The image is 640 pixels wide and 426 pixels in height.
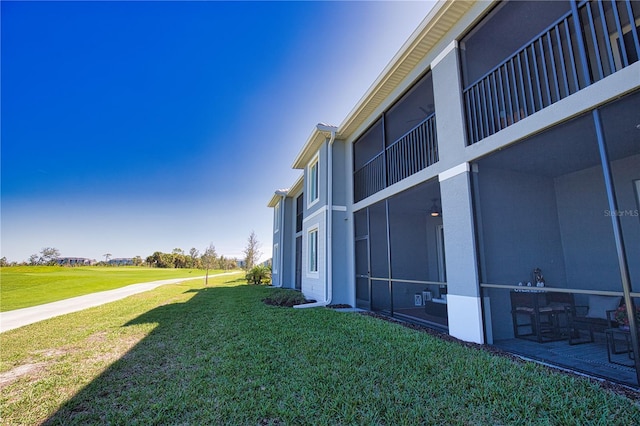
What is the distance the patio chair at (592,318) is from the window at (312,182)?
24.5 ft

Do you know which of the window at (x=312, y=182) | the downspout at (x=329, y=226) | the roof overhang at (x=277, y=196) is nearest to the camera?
the downspout at (x=329, y=226)

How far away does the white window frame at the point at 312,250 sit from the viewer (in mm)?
9886

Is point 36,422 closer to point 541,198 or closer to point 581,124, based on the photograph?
point 581,124

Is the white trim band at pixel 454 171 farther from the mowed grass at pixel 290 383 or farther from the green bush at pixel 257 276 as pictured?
the green bush at pixel 257 276

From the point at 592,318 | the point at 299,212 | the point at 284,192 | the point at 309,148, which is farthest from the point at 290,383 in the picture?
the point at 284,192

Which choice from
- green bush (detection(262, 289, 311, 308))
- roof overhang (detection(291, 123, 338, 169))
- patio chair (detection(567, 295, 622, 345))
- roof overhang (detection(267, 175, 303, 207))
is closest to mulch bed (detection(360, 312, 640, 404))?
patio chair (detection(567, 295, 622, 345))

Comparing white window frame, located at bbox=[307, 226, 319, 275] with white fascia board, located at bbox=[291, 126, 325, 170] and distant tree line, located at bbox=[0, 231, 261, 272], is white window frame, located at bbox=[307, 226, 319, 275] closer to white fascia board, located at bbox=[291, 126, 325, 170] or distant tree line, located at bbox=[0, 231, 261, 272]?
white fascia board, located at bbox=[291, 126, 325, 170]

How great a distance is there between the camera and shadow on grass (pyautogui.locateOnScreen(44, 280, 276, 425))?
2504mm

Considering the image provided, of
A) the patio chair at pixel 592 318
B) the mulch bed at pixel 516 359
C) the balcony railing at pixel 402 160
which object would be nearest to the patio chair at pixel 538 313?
the patio chair at pixel 592 318

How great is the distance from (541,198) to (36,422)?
771cm

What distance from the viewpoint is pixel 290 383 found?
3055mm

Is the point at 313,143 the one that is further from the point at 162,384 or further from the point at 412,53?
the point at 162,384

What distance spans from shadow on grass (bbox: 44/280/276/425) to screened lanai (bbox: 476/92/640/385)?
3.80 m

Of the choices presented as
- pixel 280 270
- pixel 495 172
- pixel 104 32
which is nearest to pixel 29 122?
pixel 104 32
